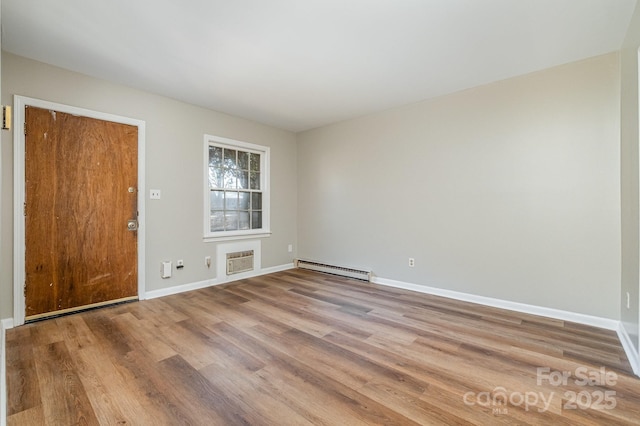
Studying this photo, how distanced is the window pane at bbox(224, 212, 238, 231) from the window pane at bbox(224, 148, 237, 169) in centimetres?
74

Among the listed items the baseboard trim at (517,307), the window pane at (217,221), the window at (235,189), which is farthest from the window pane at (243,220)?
the baseboard trim at (517,307)

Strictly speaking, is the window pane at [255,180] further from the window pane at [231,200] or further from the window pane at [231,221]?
the window pane at [231,221]

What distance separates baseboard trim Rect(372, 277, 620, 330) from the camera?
251 cm

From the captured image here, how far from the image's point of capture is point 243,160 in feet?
14.6

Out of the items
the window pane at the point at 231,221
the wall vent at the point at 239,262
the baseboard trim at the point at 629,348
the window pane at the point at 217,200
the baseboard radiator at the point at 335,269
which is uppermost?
the window pane at the point at 217,200

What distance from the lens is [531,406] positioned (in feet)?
4.95

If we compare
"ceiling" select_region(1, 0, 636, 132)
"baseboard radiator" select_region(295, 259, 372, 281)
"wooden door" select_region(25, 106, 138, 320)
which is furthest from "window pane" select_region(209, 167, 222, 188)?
"baseboard radiator" select_region(295, 259, 372, 281)

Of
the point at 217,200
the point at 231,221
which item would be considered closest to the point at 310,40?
the point at 217,200

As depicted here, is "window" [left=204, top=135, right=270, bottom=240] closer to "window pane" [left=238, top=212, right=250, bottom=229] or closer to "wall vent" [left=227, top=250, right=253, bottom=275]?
"window pane" [left=238, top=212, right=250, bottom=229]

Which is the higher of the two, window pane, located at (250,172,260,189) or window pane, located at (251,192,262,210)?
window pane, located at (250,172,260,189)

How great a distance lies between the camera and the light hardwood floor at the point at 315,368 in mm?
1462

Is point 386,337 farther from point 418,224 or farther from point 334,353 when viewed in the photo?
point 418,224

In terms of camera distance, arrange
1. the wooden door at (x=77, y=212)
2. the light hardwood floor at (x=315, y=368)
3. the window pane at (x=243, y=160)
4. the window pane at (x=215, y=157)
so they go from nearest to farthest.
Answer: the light hardwood floor at (x=315, y=368), the wooden door at (x=77, y=212), the window pane at (x=215, y=157), the window pane at (x=243, y=160)

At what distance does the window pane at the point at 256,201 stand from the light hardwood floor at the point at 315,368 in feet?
6.65
